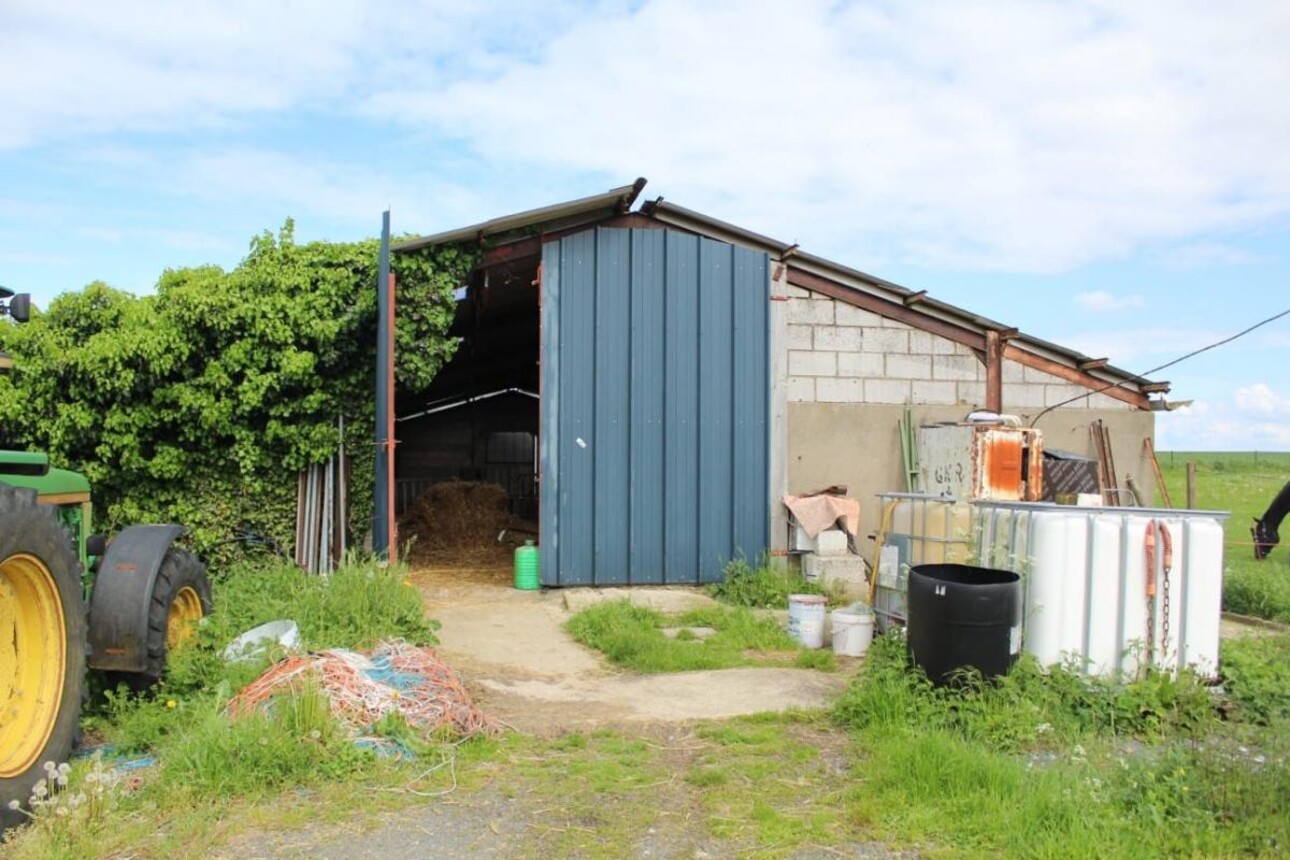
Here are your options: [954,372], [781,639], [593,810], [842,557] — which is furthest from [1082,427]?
[593,810]

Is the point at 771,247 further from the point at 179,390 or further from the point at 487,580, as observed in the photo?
the point at 179,390

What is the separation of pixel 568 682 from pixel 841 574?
14.8 ft

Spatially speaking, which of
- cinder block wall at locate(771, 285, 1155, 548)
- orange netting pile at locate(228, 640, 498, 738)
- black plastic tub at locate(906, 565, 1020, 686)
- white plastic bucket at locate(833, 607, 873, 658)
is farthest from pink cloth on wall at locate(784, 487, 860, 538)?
orange netting pile at locate(228, 640, 498, 738)

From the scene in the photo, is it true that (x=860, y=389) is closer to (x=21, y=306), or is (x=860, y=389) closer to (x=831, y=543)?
(x=831, y=543)

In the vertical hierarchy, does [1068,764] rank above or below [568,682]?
above

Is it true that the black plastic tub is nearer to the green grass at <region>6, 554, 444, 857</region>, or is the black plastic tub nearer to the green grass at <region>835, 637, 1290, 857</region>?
the green grass at <region>835, 637, 1290, 857</region>

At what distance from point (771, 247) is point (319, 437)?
5.67 meters

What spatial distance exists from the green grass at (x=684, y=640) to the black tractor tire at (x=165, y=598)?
341 centimetres

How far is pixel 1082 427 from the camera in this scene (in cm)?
1275

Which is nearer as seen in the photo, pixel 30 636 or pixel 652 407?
pixel 30 636

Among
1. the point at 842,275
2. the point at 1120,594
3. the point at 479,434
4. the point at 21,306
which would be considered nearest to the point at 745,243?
the point at 842,275

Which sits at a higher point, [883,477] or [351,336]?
[351,336]

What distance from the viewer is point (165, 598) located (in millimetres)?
6332

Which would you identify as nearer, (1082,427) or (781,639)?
(781,639)
